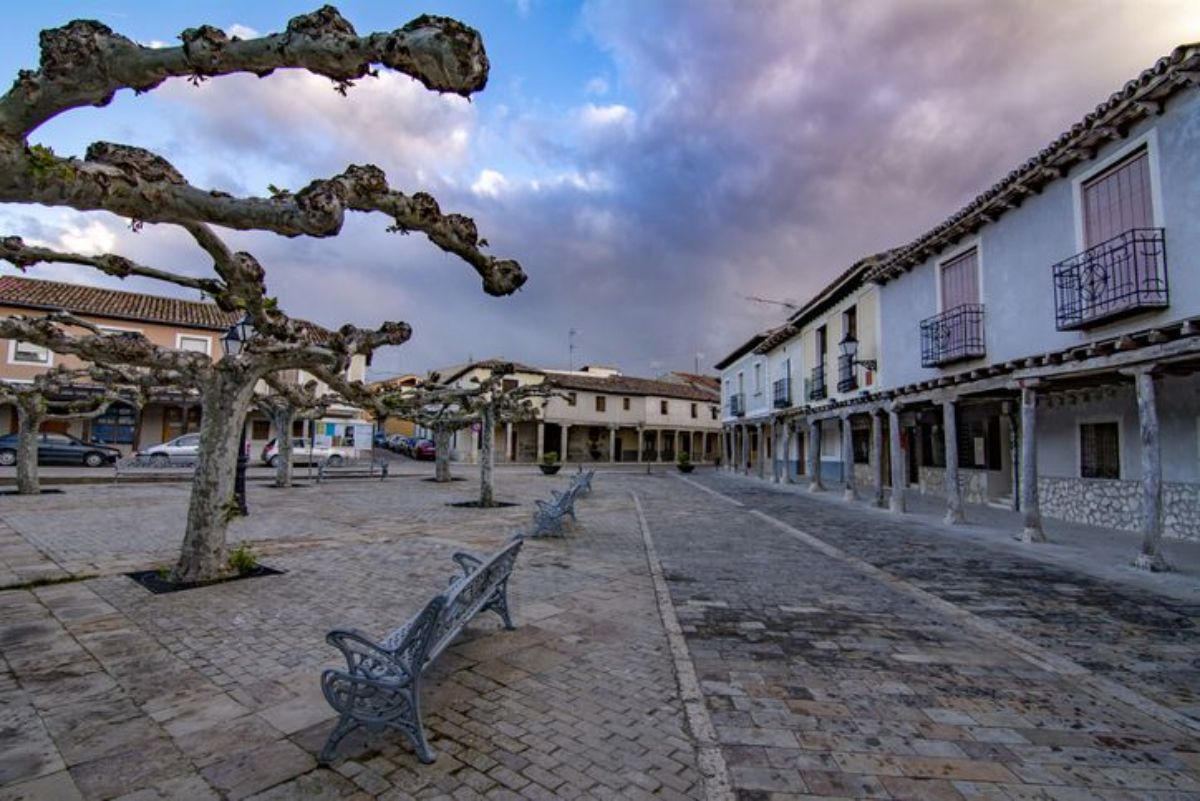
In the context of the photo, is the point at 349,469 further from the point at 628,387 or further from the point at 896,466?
the point at 628,387

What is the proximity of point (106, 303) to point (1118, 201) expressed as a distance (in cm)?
3678

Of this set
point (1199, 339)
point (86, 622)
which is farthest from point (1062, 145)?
point (86, 622)

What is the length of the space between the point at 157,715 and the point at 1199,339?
9770 millimetres

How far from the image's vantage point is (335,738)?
9.21 feet

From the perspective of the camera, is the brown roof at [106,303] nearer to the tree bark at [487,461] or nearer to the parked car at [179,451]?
the parked car at [179,451]

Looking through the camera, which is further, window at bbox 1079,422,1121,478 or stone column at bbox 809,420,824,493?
stone column at bbox 809,420,824,493

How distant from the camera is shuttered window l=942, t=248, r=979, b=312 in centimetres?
1191

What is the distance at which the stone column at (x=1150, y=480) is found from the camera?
727cm

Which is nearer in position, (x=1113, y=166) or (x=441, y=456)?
(x=1113, y=166)

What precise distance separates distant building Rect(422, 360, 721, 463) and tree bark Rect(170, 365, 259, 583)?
30834 millimetres

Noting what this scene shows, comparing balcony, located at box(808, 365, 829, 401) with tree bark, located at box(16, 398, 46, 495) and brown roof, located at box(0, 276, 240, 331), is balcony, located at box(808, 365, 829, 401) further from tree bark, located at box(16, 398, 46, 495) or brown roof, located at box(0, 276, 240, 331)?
brown roof, located at box(0, 276, 240, 331)

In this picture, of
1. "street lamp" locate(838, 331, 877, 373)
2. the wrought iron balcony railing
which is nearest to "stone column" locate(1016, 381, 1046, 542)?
"street lamp" locate(838, 331, 877, 373)

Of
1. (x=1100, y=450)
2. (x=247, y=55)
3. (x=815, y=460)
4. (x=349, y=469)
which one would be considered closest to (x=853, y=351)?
(x=815, y=460)

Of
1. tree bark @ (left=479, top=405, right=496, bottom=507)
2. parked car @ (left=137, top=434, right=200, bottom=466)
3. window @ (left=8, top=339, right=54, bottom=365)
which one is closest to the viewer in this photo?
tree bark @ (left=479, top=405, right=496, bottom=507)
